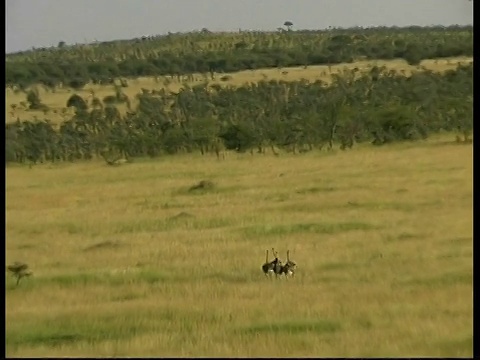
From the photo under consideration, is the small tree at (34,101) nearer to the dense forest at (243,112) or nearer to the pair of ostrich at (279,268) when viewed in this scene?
the dense forest at (243,112)

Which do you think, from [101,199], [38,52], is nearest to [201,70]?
[38,52]

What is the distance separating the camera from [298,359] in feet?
24.4

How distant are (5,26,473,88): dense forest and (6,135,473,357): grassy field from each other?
34.4m

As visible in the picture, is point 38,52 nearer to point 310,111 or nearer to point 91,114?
point 91,114

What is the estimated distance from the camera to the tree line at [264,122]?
3259 centimetres

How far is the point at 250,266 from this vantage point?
11508mm

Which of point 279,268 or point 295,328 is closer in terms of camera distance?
point 295,328

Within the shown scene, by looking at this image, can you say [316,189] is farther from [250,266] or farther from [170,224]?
[250,266]

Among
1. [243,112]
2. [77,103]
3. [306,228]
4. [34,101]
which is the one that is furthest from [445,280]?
[34,101]

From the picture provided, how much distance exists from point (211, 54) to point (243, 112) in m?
32.3

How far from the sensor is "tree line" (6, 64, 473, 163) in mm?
32594

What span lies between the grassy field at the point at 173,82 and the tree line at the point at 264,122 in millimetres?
2971

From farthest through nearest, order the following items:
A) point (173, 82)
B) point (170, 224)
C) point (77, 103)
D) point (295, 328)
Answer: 1. point (173, 82)
2. point (77, 103)
3. point (170, 224)
4. point (295, 328)

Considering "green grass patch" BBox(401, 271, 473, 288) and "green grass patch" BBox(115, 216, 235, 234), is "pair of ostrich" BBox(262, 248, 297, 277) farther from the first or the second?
"green grass patch" BBox(115, 216, 235, 234)
